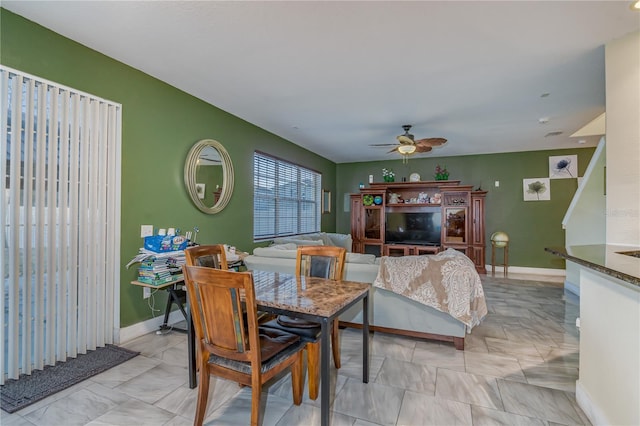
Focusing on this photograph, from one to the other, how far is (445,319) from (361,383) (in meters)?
1.06

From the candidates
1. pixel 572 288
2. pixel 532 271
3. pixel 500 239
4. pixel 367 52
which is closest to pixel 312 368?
pixel 367 52

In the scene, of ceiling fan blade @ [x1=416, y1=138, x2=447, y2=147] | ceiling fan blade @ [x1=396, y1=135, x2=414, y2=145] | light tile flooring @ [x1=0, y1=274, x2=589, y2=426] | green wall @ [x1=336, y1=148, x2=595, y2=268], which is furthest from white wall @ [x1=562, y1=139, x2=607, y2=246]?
ceiling fan blade @ [x1=396, y1=135, x2=414, y2=145]

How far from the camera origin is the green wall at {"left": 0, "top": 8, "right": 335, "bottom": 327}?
2.30 meters

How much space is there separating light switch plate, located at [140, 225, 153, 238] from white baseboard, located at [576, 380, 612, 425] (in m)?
3.68

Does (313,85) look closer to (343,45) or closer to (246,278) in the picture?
(343,45)

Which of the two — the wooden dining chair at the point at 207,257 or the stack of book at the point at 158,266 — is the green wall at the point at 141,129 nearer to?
the stack of book at the point at 158,266

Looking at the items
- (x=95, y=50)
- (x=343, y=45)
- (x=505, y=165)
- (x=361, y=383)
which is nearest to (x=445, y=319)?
(x=361, y=383)

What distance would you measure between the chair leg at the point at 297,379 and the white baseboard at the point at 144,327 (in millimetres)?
1899

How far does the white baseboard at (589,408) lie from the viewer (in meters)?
1.68

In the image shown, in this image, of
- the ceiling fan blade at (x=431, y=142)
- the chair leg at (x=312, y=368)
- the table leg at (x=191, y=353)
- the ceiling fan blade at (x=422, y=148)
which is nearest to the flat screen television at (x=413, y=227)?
the ceiling fan blade at (x=422, y=148)

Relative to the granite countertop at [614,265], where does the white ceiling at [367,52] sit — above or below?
above

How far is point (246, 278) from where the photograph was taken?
140cm

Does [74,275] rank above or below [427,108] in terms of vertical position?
below

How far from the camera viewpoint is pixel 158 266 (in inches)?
110
